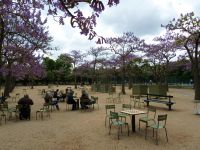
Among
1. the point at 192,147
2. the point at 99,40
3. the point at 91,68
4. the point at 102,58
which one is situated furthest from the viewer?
the point at 91,68

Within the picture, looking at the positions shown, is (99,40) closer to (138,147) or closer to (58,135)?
(138,147)

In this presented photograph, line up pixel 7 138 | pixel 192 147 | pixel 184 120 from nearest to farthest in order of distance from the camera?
1. pixel 192 147
2. pixel 7 138
3. pixel 184 120

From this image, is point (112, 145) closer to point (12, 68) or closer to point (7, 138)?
point (7, 138)

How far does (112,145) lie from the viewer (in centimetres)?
873

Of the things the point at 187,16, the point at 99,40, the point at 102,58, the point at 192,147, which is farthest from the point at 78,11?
the point at 102,58

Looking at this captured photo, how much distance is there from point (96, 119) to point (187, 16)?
13.6 meters

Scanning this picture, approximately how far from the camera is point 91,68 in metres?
58.4

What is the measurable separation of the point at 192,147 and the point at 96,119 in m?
6.14

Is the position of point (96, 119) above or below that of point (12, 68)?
below

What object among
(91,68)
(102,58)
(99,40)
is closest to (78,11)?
(99,40)

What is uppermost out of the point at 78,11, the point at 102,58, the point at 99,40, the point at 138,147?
the point at 102,58

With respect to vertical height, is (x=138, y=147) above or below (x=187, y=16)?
below

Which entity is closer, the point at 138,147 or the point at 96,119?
the point at 138,147

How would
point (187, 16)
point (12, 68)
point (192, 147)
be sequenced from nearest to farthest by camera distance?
point (192, 147)
point (187, 16)
point (12, 68)
